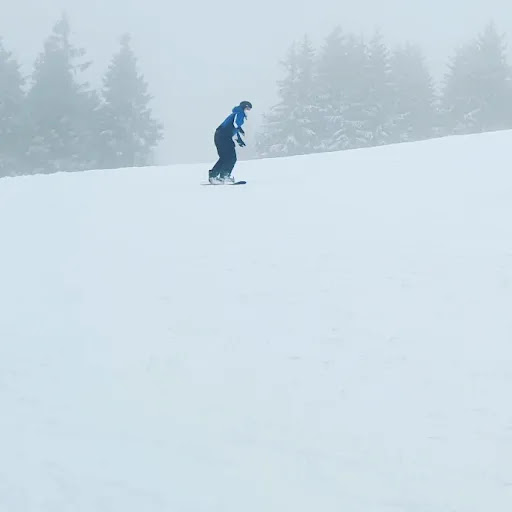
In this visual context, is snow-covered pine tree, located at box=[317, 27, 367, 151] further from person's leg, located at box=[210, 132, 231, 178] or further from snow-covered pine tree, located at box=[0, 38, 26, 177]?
person's leg, located at box=[210, 132, 231, 178]

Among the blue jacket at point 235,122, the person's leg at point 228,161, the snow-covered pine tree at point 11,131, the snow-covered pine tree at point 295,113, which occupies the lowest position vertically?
the person's leg at point 228,161

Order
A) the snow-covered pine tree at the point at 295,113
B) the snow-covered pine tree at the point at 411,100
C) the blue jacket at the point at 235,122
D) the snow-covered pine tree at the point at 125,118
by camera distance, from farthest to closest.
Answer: the snow-covered pine tree at the point at 411,100 → the snow-covered pine tree at the point at 125,118 → the snow-covered pine tree at the point at 295,113 → the blue jacket at the point at 235,122

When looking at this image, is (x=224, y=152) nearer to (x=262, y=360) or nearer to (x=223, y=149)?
(x=223, y=149)

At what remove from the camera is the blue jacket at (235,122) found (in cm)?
1384

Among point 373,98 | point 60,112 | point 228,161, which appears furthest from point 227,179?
point 373,98

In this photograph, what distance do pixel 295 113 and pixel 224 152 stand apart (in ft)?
91.2

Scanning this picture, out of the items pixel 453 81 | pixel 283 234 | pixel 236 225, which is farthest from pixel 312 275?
pixel 453 81

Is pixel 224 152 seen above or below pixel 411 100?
below

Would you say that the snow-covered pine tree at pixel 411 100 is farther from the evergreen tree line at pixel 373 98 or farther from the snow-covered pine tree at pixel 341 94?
the snow-covered pine tree at pixel 341 94

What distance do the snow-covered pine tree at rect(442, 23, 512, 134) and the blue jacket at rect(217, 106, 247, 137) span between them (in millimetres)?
30102

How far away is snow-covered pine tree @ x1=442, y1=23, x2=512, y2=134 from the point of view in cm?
4150

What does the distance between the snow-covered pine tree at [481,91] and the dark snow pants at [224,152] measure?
29.9 metres

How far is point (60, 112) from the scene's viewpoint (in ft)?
132

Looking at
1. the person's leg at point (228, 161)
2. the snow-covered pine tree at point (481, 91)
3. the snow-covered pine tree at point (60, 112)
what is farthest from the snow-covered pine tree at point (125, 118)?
Answer: the person's leg at point (228, 161)
